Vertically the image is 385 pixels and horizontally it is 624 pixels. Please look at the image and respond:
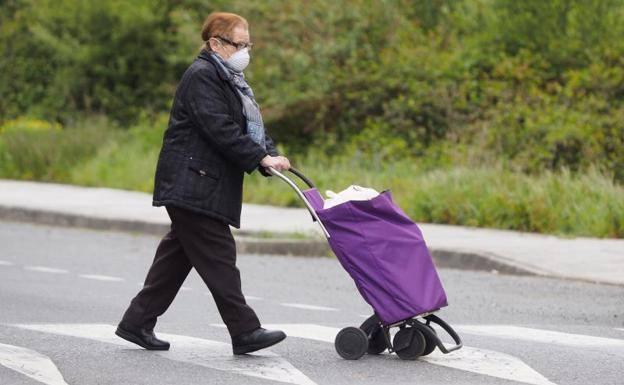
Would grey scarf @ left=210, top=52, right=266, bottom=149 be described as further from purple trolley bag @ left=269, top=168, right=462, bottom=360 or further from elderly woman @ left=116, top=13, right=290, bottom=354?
purple trolley bag @ left=269, top=168, right=462, bottom=360

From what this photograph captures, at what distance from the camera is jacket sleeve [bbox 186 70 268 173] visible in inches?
290

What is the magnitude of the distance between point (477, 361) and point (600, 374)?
2.07ft

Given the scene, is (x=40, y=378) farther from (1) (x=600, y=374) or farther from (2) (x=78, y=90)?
(2) (x=78, y=90)

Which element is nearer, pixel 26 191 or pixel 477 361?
pixel 477 361

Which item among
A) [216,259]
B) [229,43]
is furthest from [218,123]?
[216,259]

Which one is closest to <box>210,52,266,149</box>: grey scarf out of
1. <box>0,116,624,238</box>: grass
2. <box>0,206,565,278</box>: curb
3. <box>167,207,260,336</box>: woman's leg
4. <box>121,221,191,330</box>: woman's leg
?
<box>167,207,260,336</box>: woman's leg

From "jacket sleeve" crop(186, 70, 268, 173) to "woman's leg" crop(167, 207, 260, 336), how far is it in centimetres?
36

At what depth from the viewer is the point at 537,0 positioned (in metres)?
21.8

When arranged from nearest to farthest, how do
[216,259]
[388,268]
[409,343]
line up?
[388,268] < [409,343] < [216,259]

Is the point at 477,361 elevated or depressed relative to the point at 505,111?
depressed

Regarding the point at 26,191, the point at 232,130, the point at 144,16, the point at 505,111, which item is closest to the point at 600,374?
the point at 232,130

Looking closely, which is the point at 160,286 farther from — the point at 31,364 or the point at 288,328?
the point at 288,328

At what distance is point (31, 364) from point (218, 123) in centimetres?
151

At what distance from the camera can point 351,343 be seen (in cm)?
750
